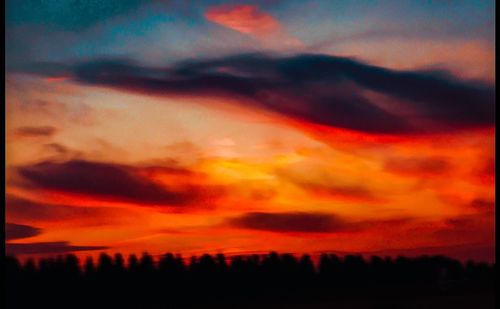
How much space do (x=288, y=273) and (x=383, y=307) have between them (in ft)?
5.65


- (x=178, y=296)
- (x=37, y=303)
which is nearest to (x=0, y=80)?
(x=37, y=303)

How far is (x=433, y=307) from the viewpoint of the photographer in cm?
1101

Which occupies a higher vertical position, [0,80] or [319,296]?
[0,80]

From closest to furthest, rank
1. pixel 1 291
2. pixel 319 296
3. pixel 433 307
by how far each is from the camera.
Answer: pixel 1 291
pixel 433 307
pixel 319 296

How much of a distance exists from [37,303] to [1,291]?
1.50 m

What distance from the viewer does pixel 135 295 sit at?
38.5 ft

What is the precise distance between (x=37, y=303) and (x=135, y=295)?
157cm

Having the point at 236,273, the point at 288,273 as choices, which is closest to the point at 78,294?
Answer: the point at 236,273

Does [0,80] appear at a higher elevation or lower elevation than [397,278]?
higher

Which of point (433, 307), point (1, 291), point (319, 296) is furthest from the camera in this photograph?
point (319, 296)

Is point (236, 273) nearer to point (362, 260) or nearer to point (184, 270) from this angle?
point (184, 270)

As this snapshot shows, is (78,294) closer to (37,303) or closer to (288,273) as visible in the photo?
(37,303)

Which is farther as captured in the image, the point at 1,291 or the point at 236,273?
the point at 236,273

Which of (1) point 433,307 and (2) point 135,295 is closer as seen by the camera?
(1) point 433,307
